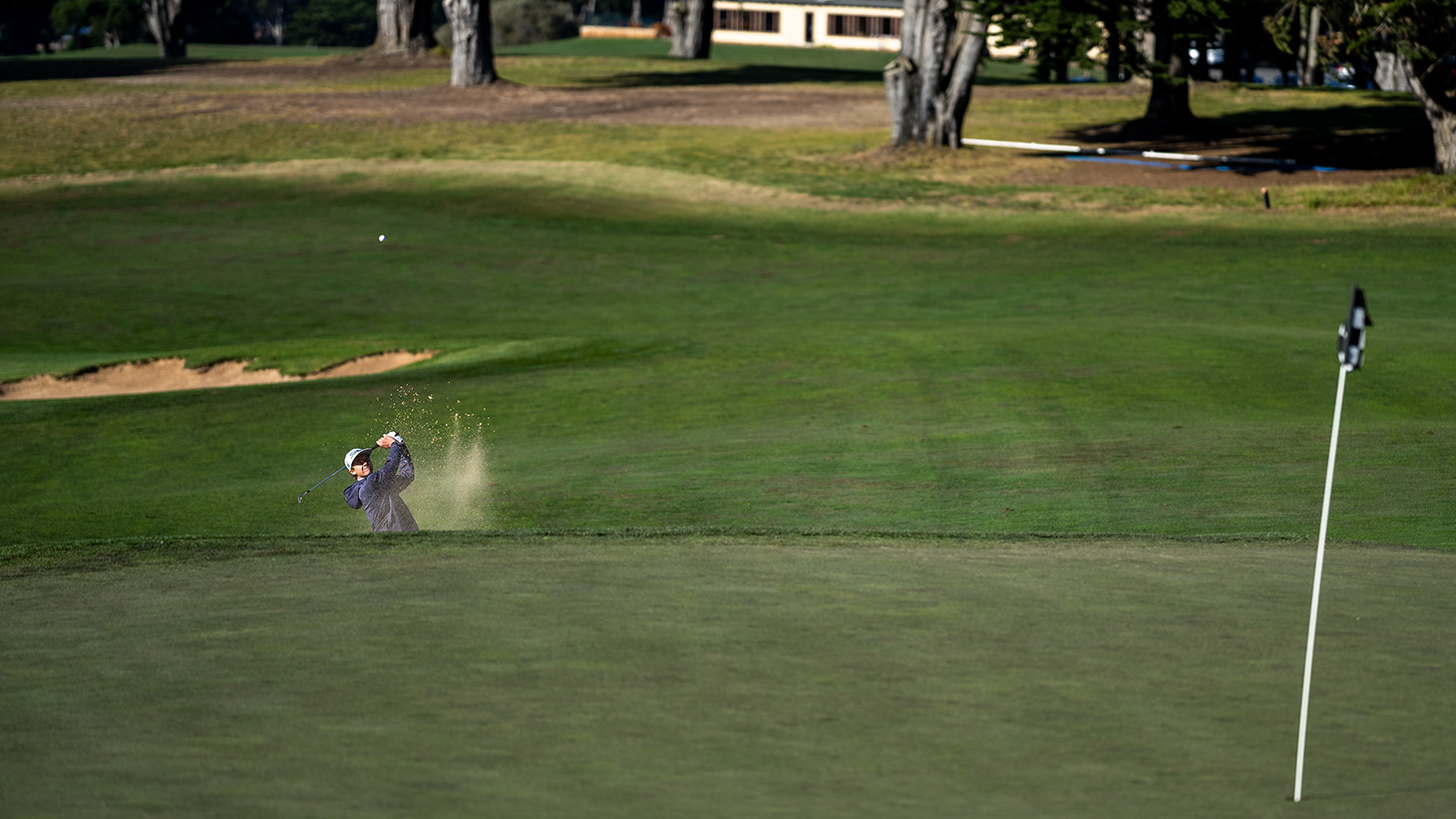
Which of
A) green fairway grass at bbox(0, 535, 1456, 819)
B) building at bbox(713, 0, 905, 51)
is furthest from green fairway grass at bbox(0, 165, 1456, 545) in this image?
building at bbox(713, 0, 905, 51)

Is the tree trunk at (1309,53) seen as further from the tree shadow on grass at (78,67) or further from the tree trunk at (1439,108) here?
the tree shadow on grass at (78,67)

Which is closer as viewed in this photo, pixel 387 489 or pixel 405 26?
pixel 387 489

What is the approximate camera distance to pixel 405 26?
233 feet

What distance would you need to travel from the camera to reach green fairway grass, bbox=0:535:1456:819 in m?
6.22

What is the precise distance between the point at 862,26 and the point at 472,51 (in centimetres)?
5275

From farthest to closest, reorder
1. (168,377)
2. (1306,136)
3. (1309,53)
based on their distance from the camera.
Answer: (1309,53) → (1306,136) → (168,377)

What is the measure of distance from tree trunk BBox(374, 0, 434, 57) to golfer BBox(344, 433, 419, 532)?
60.8 m

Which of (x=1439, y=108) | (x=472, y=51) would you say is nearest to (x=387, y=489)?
(x=1439, y=108)

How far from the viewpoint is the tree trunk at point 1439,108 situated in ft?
122

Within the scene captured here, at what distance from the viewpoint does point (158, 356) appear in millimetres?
23359

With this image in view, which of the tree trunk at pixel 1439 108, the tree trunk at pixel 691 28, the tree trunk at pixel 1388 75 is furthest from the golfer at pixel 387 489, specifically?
the tree trunk at pixel 691 28

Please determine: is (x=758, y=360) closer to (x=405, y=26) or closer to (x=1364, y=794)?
(x=1364, y=794)

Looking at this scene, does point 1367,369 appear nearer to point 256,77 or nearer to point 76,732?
point 76,732

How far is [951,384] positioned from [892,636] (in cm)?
1060
